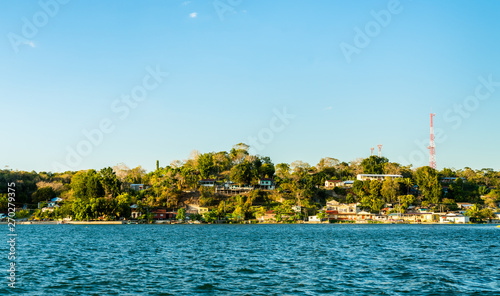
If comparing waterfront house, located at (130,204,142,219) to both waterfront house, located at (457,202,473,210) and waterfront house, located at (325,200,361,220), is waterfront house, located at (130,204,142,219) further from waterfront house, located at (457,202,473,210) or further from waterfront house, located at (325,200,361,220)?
waterfront house, located at (457,202,473,210)

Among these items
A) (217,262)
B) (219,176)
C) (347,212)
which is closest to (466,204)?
(347,212)

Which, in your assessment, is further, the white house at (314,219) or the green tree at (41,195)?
the green tree at (41,195)

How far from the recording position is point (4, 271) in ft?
81.5

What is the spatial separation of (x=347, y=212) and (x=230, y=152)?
5288 cm

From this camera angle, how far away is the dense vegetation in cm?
10888

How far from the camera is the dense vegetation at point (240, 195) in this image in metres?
109

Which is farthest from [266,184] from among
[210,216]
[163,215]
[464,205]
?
[464,205]

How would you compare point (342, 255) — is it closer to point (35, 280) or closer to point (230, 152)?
point (35, 280)

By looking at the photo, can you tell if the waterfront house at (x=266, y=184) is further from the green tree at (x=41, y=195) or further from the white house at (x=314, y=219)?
the green tree at (x=41, y=195)

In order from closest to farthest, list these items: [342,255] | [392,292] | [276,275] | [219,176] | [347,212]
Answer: [392,292], [276,275], [342,255], [347,212], [219,176]

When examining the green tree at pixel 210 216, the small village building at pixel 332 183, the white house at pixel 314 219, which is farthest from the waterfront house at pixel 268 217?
the small village building at pixel 332 183

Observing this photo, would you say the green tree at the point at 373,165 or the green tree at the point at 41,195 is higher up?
the green tree at the point at 373,165

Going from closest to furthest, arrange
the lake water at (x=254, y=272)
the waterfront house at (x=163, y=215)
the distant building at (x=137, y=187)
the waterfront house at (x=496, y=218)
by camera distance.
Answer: the lake water at (x=254, y=272), the waterfront house at (x=163, y=215), the waterfront house at (x=496, y=218), the distant building at (x=137, y=187)

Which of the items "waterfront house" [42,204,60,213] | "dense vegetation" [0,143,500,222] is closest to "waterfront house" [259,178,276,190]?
"dense vegetation" [0,143,500,222]
